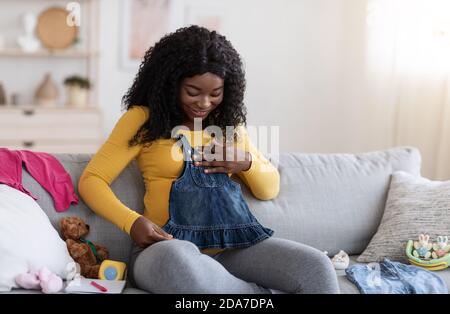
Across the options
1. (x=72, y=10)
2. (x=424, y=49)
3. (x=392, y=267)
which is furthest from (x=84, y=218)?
(x=72, y=10)

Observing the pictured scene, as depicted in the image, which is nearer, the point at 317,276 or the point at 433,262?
the point at 317,276

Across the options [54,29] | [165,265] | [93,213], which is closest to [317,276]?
[165,265]

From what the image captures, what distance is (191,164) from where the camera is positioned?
5.99ft

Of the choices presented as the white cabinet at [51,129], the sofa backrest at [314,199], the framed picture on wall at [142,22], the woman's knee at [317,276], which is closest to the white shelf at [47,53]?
the framed picture on wall at [142,22]

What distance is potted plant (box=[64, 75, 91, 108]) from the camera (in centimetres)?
450

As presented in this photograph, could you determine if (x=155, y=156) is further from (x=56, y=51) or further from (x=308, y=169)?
(x=56, y=51)

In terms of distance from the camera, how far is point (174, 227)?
1.74 meters

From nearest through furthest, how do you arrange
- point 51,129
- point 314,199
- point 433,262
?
point 433,262 → point 314,199 → point 51,129

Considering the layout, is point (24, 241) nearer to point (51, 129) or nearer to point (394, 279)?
point (394, 279)

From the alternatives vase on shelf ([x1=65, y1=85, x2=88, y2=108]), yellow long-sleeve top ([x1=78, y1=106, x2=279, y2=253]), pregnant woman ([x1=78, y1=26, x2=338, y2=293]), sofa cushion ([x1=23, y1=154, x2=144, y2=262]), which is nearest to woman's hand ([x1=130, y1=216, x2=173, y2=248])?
pregnant woman ([x1=78, y1=26, x2=338, y2=293])

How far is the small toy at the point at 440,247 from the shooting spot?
1.88 metres

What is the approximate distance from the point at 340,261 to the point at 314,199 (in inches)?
9.7

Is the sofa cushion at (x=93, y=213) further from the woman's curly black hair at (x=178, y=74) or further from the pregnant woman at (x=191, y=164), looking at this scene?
the woman's curly black hair at (x=178, y=74)

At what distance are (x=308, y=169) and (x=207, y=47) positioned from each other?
600 millimetres
